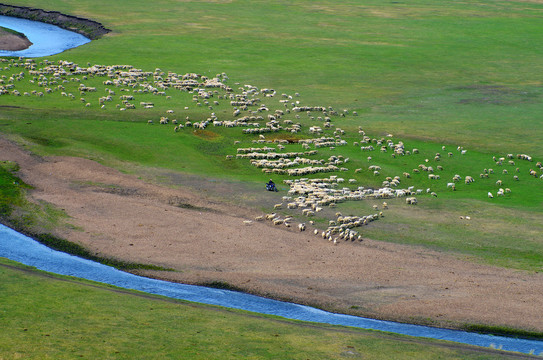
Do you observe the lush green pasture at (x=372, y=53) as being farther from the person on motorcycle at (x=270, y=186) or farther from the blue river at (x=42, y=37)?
the person on motorcycle at (x=270, y=186)

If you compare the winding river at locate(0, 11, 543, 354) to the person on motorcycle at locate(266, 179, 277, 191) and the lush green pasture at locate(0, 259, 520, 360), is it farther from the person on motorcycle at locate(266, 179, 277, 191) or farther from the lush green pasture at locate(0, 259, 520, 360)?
the person on motorcycle at locate(266, 179, 277, 191)

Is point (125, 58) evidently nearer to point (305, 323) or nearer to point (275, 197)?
point (275, 197)

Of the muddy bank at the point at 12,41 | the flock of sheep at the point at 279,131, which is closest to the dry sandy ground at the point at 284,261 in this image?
the flock of sheep at the point at 279,131

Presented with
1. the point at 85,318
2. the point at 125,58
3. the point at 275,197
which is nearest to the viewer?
the point at 85,318

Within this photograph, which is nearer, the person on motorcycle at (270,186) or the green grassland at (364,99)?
the green grassland at (364,99)

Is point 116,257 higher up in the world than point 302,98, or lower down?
lower down

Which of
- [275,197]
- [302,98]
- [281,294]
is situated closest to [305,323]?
[281,294]
